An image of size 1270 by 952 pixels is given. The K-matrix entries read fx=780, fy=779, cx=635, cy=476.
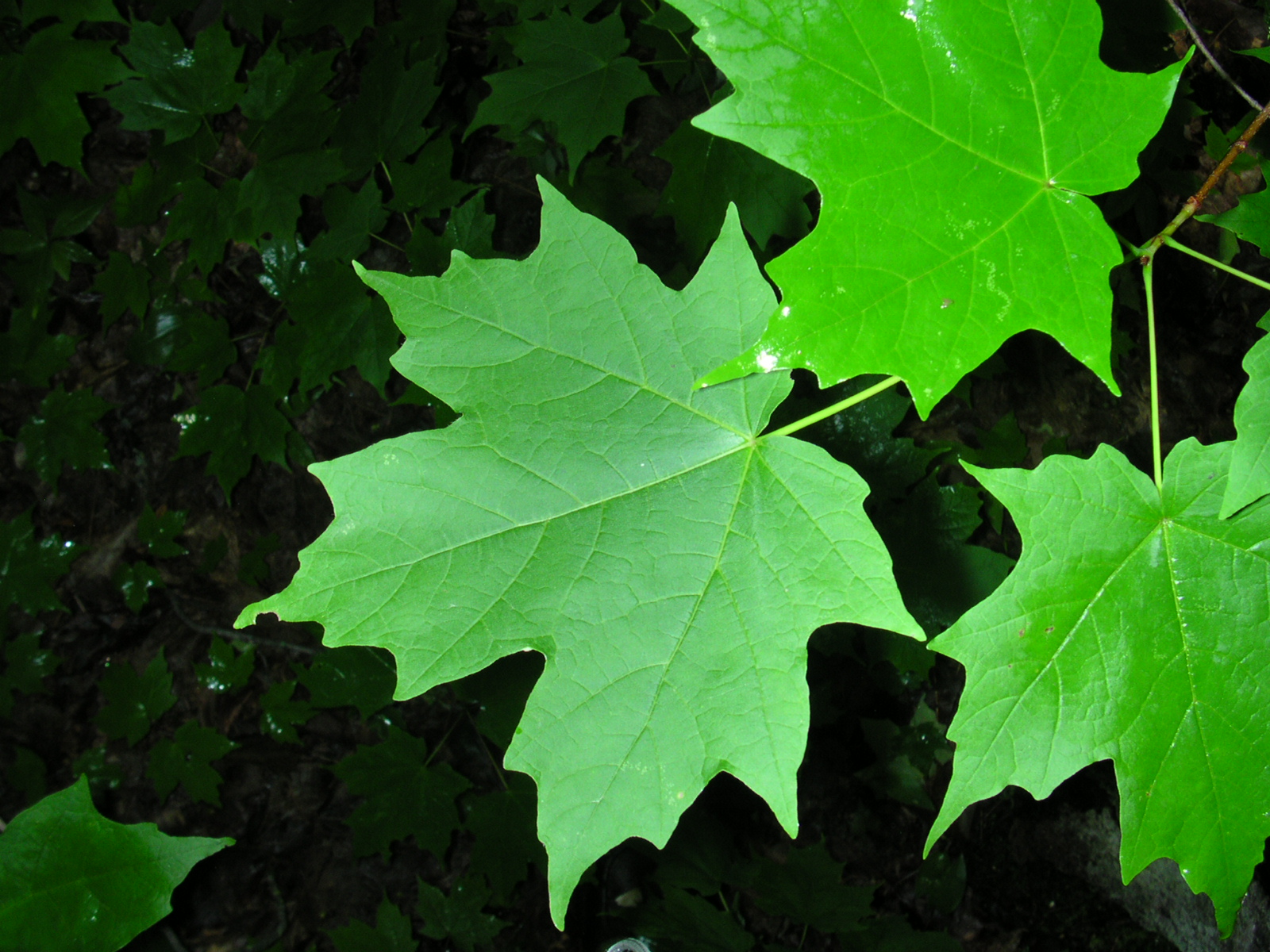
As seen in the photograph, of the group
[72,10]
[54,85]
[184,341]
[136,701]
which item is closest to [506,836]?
[136,701]

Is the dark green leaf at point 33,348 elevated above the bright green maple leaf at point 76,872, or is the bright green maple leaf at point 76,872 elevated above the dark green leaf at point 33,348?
the dark green leaf at point 33,348

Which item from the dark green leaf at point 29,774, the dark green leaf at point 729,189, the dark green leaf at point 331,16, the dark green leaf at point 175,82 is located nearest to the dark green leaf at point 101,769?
the dark green leaf at point 29,774

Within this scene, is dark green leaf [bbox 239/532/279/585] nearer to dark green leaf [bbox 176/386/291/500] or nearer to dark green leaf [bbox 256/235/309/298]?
dark green leaf [bbox 176/386/291/500]

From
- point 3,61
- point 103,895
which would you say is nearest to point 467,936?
point 103,895

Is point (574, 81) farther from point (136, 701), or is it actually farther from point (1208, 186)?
point (136, 701)

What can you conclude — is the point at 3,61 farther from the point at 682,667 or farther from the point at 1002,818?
the point at 1002,818

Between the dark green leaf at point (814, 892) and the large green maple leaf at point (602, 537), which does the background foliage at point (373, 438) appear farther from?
the large green maple leaf at point (602, 537)

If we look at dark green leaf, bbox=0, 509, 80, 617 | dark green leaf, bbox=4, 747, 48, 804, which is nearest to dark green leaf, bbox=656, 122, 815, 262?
dark green leaf, bbox=0, 509, 80, 617
